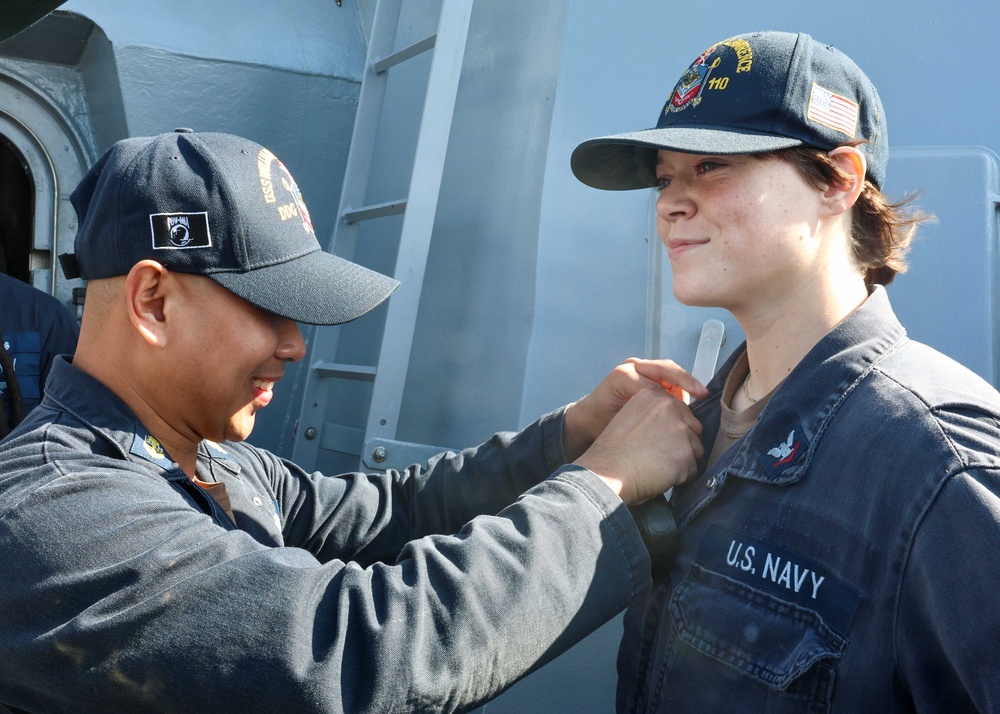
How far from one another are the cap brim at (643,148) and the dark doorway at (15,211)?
3113 millimetres

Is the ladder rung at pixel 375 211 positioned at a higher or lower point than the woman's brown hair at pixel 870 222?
lower

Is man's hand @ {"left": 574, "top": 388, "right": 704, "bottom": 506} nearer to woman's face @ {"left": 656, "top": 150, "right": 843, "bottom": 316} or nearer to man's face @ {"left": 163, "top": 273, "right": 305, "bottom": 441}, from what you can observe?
woman's face @ {"left": 656, "top": 150, "right": 843, "bottom": 316}

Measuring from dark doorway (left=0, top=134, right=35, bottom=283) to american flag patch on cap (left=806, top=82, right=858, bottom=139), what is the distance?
3.55 meters

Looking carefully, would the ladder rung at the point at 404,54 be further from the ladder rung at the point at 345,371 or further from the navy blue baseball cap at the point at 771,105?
the navy blue baseball cap at the point at 771,105

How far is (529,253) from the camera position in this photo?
2348 millimetres

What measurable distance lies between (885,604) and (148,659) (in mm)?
882

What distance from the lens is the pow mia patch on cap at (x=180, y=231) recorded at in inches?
55.1

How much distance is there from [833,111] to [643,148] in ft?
1.21

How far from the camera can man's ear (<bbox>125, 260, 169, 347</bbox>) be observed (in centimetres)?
140

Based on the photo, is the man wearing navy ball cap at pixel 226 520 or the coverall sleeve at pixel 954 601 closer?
the coverall sleeve at pixel 954 601

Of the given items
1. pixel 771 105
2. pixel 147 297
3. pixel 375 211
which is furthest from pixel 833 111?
pixel 375 211

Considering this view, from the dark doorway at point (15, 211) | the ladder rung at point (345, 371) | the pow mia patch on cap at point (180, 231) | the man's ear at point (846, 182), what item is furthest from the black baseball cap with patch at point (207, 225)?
the dark doorway at point (15, 211)

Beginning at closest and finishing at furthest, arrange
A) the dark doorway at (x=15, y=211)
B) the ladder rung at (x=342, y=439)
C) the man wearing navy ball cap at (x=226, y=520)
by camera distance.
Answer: the man wearing navy ball cap at (x=226, y=520) → the ladder rung at (x=342, y=439) → the dark doorway at (x=15, y=211)

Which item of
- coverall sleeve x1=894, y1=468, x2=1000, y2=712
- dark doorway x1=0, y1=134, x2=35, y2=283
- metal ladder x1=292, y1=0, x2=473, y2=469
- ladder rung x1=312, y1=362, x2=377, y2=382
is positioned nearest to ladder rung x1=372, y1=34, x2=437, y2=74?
metal ladder x1=292, y1=0, x2=473, y2=469
